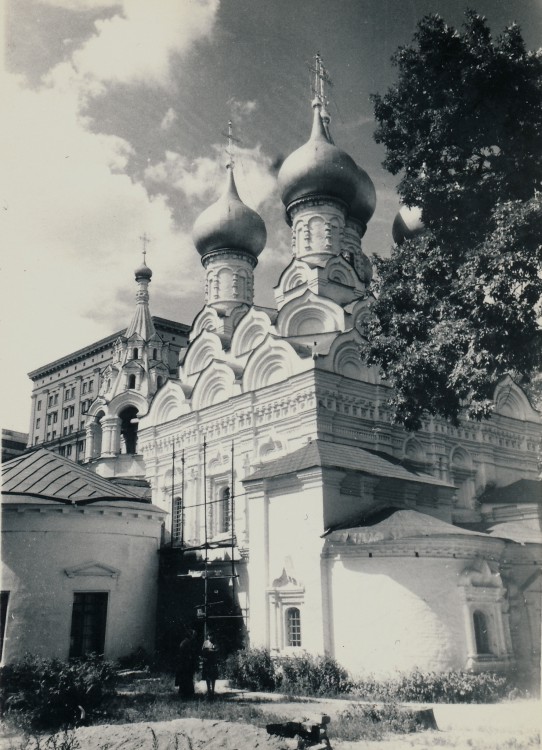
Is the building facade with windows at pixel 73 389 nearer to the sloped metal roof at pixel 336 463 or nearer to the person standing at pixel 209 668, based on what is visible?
the sloped metal roof at pixel 336 463

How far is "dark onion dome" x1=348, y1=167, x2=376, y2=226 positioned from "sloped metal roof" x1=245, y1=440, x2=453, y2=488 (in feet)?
33.7

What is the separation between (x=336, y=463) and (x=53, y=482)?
6.00 meters

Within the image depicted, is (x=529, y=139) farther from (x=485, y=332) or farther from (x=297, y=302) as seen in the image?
(x=297, y=302)

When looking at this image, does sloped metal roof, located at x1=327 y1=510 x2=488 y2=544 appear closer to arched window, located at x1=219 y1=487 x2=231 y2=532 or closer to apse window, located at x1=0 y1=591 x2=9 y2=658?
apse window, located at x1=0 y1=591 x2=9 y2=658

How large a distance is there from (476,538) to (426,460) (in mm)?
6857

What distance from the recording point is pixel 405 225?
899 inches

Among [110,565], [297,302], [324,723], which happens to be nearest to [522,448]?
[297,302]

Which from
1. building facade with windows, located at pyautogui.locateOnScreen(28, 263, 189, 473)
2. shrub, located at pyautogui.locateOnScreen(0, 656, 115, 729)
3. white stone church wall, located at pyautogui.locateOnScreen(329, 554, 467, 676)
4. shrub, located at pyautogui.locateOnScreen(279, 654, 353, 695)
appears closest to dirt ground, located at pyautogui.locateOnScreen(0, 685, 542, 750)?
shrub, located at pyautogui.locateOnScreen(0, 656, 115, 729)

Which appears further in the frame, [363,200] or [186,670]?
[363,200]

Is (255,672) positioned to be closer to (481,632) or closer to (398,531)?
(398,531)

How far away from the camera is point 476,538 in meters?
12.0

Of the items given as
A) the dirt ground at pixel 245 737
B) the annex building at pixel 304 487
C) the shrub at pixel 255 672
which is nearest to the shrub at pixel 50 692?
the dirt ground at pixel 245 737

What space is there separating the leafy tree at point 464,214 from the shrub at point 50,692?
612 centimetres

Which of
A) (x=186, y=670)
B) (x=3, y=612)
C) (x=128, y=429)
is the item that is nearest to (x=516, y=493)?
(x=186, y=670)
